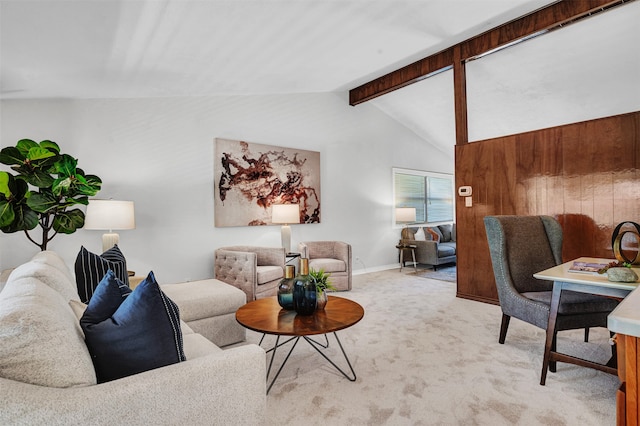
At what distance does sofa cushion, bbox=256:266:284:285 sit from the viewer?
3.81 m

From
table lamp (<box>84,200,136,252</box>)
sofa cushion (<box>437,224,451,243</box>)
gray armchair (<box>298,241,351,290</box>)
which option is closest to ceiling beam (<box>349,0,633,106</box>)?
gray armchair (<box>298,241,351,290</box>)

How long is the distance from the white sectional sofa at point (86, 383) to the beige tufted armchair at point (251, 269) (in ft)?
8.43

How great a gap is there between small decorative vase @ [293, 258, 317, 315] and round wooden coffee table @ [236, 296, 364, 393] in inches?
1.9

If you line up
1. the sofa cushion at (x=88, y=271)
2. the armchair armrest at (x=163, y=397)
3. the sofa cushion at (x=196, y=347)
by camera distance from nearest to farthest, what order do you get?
1. the armchair armrest at (x=163, y=397)
2. the sofa cushion at (x=196, y=347)
3. the sofa cushion at (x=88, y=271)

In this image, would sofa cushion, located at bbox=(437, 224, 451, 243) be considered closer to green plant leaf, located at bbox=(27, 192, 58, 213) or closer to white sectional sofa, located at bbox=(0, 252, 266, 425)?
green plant leaf, located at bbox=(27, 192, 58, 213)

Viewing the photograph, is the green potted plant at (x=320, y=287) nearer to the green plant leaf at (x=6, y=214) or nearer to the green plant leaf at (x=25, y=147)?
the green plant leaf at (x=6, y=214)

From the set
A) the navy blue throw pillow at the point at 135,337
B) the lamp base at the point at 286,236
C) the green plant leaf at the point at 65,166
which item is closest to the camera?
the navy blue throw pillow at the point at 135,337

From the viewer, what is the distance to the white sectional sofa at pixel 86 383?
803 mm

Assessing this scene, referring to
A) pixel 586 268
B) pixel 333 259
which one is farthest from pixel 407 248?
pixel 586 268

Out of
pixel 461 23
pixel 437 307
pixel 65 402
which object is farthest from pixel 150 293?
pixel 461 23

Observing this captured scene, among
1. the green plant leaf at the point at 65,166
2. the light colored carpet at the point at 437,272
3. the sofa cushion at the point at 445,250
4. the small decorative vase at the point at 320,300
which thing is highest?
the green plant leaf at the point at 65,166

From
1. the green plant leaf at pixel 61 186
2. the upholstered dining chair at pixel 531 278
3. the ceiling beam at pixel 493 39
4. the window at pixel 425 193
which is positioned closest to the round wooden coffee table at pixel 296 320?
the upholstered dining chair at pixel 531 278

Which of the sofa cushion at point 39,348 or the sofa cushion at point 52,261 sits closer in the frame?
the sofa cushion at point 39,348

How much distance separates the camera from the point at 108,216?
317 centimetres
